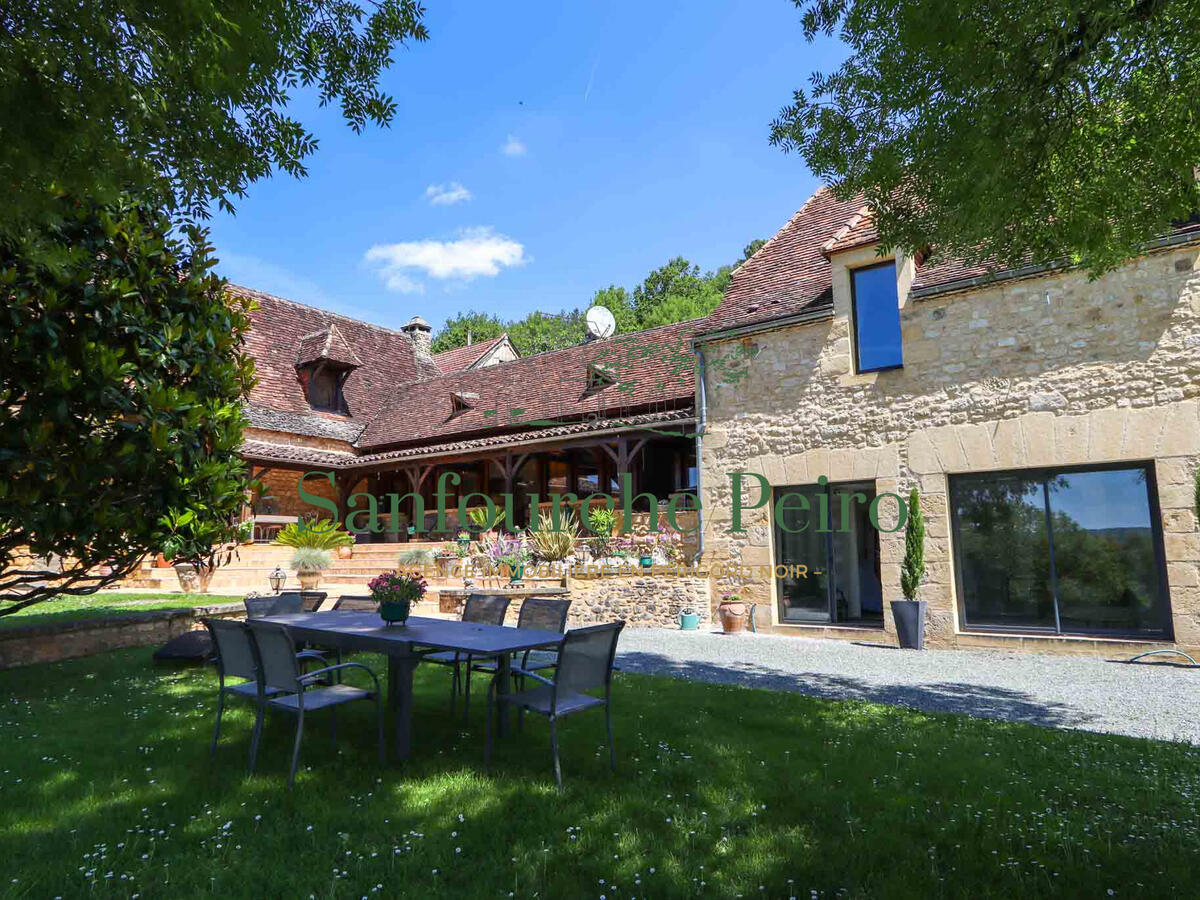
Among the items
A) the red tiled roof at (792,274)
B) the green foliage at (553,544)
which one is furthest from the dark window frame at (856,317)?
the green foliage at (553,544)

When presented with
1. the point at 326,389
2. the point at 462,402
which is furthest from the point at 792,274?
the point at 326,389

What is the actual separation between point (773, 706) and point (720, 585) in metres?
6.20

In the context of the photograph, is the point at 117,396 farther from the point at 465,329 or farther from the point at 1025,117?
→ the point at 465,329

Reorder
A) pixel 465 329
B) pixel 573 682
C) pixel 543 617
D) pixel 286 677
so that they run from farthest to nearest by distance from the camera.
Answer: pixel 465 329, pixel 543 617, pixel 573 682, pixel 286 677

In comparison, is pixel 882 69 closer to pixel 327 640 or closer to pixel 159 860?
pixel 327 640

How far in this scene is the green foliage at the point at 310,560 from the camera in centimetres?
1456

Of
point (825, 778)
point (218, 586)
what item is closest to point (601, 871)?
point (825, 778)

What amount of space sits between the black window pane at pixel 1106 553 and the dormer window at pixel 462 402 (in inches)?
575

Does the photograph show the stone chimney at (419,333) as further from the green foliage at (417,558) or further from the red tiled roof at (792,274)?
the red tiled roof at (792,274)

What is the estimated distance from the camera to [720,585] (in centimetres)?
1198

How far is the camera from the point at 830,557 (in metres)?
11.1

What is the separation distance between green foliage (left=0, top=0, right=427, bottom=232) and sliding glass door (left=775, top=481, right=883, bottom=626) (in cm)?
826

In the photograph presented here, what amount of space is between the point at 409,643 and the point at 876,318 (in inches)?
358

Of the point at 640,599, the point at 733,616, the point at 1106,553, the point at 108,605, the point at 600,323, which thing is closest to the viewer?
the point at 1106,553
